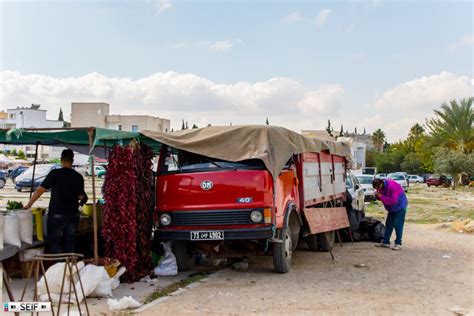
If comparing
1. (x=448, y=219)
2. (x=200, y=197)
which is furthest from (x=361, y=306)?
(x=448, y=219)

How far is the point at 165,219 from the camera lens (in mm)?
9242

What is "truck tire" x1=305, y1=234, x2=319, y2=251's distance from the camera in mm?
12309

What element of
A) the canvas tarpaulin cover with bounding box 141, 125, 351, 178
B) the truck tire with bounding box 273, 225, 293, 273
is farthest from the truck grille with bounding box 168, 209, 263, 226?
the canvas tarpaulin cover with bounding box 141, 125, 351, 178

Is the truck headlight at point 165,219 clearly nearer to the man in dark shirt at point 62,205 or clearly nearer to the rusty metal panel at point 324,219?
the man in dark shirt at point 62,205

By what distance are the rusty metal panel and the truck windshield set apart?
182 cm

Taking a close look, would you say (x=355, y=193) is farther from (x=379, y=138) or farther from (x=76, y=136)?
(x=379, y=138)

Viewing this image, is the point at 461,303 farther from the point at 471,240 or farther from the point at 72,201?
the point at 471,240

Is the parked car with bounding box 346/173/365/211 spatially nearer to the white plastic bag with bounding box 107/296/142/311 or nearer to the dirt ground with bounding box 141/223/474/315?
the dirt ground with bounding box 141/223/474/315

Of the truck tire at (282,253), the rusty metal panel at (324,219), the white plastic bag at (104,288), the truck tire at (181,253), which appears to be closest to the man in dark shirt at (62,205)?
the white plastic bag at (104,288)

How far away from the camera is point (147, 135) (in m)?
9.13

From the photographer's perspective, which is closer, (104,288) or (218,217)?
(104,288)

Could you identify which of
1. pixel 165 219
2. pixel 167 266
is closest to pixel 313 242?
pixel 167 266

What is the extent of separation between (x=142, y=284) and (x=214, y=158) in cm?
231

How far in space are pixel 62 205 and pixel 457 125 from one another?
53.9 m
